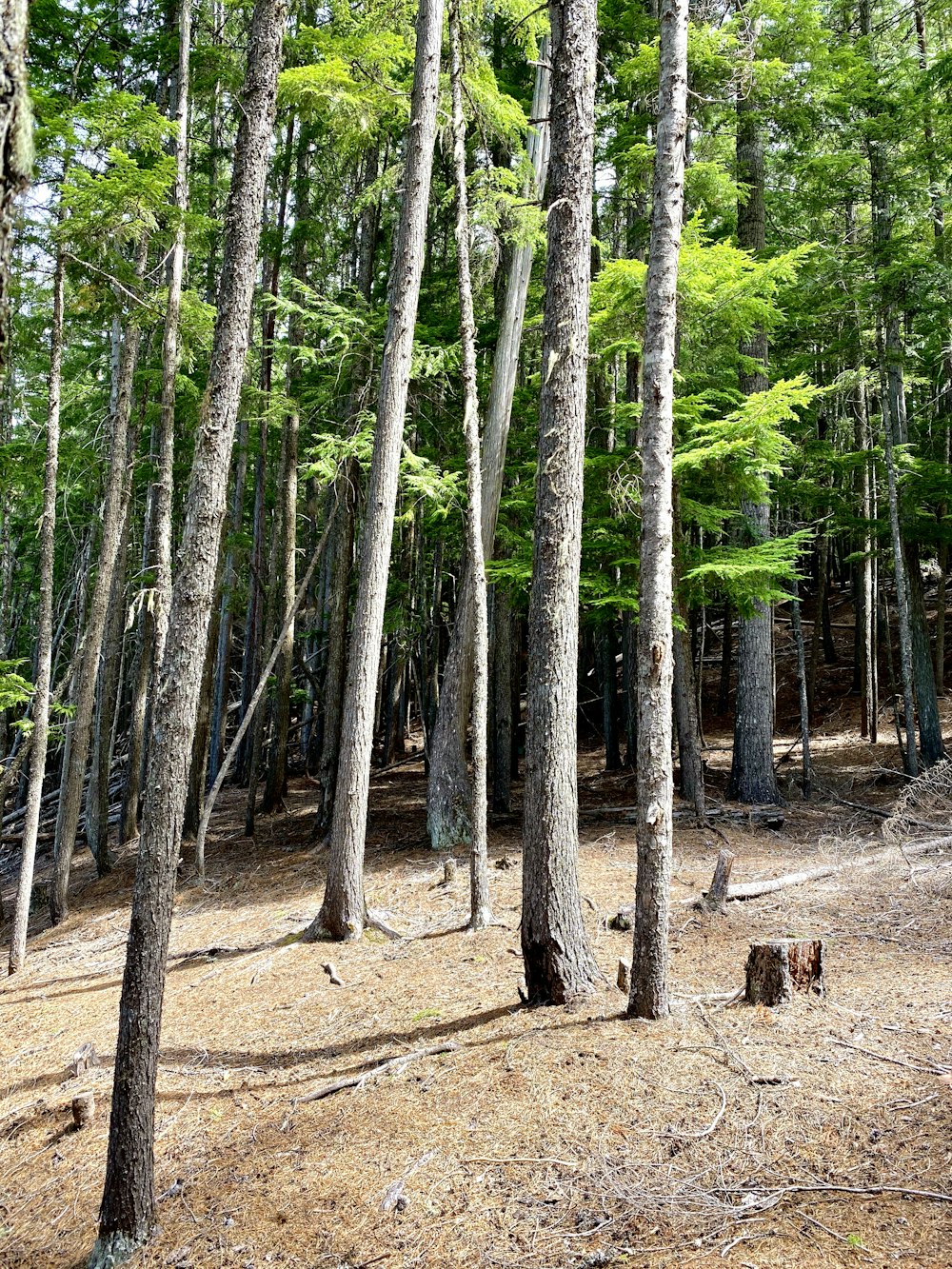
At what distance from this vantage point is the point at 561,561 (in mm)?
6340

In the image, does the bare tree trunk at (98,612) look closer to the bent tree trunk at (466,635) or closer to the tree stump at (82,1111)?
the bent tree trunk at (466,635)

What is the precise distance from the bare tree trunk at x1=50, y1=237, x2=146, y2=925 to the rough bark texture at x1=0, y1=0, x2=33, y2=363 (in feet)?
34.2

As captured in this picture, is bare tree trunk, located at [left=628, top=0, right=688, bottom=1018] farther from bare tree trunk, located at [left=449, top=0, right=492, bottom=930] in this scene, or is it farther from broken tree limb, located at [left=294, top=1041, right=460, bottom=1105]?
bare tree trunk, located at [left=449, top=0, right=492, bottom=930]

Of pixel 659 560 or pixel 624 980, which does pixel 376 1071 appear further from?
pixel 659 560

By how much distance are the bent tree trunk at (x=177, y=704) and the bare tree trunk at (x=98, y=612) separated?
642 cm

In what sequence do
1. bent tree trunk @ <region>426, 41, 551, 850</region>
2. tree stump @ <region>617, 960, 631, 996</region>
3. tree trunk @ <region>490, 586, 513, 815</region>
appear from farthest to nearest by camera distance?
1. tree trunk @ <region>490, 586, 513, 815</region>
2. bent tree trunk @ <region>426, 41, 551, 850</region>
3. tree stump @ <region>617, 960, 631, 996</region>

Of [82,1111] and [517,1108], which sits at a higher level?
[517,1108]

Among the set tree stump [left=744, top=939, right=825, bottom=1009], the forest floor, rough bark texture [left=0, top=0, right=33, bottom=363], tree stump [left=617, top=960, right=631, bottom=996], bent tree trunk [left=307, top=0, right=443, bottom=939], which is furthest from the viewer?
bent tree trunk [left=307, top=0, right=443, bottom=939]

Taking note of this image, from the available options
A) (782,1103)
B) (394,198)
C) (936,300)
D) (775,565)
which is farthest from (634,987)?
(394,198)

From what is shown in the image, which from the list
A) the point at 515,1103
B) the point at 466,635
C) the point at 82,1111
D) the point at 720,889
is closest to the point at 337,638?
the point at 466,635

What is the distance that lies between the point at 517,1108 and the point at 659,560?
3.48m

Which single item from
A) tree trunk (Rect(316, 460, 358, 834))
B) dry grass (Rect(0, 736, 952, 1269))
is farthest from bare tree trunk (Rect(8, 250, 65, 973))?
tree trunk (Rect(316, 460, 358, 834))

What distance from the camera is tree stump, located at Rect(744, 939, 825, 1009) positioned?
5770 mm

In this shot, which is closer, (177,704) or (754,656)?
(177,704)
